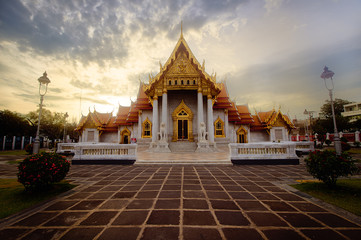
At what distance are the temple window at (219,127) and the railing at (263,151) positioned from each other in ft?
31.4

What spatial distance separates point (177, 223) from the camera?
2549 mm

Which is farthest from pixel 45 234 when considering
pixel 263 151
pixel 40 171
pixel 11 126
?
pixel 11 126

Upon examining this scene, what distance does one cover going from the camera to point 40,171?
4.06 m

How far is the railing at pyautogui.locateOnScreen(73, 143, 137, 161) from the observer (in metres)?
9.08

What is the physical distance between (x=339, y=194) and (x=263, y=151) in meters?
4.89

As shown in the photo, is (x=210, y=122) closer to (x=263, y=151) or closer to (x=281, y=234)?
(x=263, y=151)

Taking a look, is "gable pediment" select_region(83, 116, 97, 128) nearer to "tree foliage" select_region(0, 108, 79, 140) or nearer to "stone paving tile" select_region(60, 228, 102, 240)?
"tree foliage" select_region(0, 108, 79, 140)

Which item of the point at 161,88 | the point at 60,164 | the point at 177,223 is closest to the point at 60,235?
the point at 177,223

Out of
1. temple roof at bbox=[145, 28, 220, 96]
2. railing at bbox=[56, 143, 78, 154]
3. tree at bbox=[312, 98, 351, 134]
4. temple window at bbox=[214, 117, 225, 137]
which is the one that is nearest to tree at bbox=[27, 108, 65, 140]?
railing at bbox=[56, 143, 78, 154]

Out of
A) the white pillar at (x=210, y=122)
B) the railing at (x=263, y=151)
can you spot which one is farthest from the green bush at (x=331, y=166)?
the white pillar at (x=210, y=122)

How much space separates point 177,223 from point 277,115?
21.7 meters

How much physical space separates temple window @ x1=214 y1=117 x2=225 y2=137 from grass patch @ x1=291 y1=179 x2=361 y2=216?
44.9 feet

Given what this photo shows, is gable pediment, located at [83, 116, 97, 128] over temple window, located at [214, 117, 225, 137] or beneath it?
over

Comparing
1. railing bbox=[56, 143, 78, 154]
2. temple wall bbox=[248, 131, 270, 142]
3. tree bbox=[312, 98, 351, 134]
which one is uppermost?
tree bbox=[312, 98, 351, 134]
